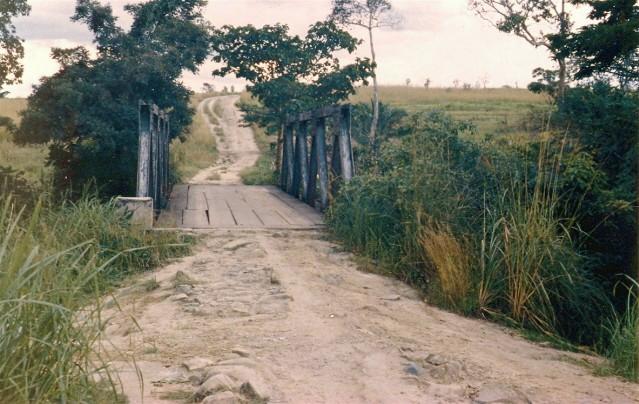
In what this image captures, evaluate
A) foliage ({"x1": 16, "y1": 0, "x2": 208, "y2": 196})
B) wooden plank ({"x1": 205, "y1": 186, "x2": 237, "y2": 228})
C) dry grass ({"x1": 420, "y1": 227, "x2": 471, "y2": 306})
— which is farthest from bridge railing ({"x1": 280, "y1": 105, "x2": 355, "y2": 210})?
foliage ({"x1": 16, "y1": 0, "x2": 208, "y2": 196})

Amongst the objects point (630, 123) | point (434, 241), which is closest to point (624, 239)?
point (630, 123)

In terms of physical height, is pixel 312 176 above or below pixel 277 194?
above

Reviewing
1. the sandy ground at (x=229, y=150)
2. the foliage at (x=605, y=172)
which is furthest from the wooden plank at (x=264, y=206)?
the sandy ground at (x=229, y=150)

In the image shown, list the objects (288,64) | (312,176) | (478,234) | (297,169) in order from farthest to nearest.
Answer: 1. (288,64)
2. (297,169)
3. (312,176)
4. (478,234)

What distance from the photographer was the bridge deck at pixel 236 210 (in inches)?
315

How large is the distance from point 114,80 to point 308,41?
240 inches

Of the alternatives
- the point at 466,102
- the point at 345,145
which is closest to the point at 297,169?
the point at 345,145

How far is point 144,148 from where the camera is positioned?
25.1ft

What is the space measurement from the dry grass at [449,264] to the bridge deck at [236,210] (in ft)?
Answer: 7.85

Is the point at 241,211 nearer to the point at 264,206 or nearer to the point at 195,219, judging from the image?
the point at 264,206

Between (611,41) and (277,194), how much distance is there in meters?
5.81

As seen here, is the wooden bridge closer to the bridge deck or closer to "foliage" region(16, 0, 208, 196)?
the bridge deck

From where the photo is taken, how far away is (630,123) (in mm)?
7020

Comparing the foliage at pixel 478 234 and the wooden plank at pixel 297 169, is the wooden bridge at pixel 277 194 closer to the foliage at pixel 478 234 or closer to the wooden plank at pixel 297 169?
the wooden plank at pixel 297 169
